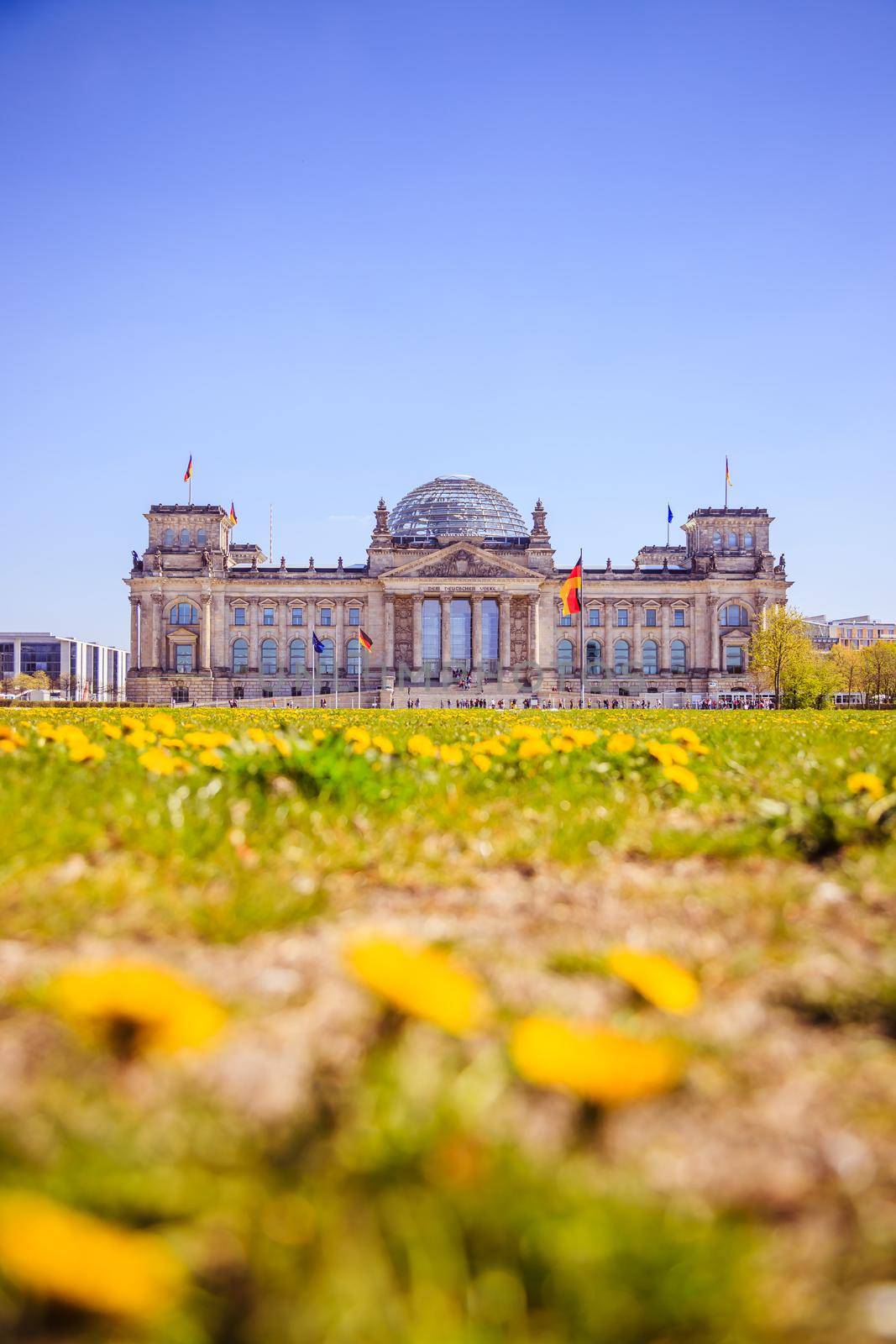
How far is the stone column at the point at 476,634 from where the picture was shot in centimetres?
9250

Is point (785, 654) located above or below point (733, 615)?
below

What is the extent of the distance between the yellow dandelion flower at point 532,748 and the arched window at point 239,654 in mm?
88839

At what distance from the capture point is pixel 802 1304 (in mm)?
1503

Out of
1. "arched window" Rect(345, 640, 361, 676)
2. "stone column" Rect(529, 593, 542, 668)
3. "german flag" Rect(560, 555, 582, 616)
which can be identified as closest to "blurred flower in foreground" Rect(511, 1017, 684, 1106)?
"german flag" Rect(560, 555, 582, 616)

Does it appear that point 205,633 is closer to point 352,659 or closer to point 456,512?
point 352,659

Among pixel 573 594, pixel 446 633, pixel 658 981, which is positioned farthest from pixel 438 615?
pixel 658 981

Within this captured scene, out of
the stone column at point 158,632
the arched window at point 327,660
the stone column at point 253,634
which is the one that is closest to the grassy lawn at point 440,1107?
the arched window at point 327,660

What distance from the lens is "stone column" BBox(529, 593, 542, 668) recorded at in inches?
3637

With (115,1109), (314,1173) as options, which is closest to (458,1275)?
(314,1173)

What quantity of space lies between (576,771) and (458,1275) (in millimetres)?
6120

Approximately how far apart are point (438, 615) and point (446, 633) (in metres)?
2.19

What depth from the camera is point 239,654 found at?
9425 cm

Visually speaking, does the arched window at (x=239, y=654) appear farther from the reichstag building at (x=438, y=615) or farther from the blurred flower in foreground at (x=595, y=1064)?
the blurred flower in foreground at (x=595, y=1064)

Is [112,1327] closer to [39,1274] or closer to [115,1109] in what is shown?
[39,1274]
